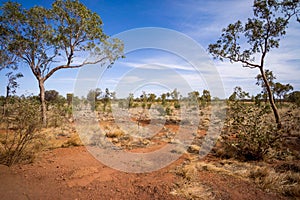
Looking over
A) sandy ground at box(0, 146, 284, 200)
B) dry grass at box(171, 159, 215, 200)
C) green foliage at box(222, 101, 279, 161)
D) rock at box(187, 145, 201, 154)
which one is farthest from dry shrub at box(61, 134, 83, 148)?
green foliage at box(222, 101, 279, 161)

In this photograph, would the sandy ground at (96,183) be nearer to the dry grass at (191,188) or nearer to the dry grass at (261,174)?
the dry grass at (191,188)

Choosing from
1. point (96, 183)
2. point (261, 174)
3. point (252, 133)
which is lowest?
point (96, 183)

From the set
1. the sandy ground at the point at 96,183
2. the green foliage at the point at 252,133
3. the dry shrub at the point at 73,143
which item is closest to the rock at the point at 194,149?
the green foliage at the point at 252,133

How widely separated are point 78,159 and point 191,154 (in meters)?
4.03

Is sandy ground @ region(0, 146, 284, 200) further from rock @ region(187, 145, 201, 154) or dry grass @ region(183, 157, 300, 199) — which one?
rock @ region(187, 145, 201, 154)

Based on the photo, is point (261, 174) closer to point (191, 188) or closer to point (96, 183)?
point (191, 188)

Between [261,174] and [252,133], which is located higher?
[252,133]

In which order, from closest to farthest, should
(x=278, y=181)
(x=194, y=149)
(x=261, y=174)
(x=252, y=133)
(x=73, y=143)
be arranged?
(x=278, y=181) < (x=261, y=174) < (x=252, y=133) < (x=194, y=149) < (x=73, y=143)

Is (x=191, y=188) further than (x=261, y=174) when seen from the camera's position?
No

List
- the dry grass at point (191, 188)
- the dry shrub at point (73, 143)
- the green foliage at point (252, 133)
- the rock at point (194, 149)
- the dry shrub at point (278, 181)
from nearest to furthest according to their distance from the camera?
the dry grass at point (191, 188), the dry shrub at point (278, 181), the green foliage at point (252, 133), the rock at point (194, 149), the dry shrub at point (73, 143)

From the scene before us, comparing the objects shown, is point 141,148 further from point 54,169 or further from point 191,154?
point 54,169

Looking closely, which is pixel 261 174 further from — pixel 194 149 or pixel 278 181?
pixel 194 149

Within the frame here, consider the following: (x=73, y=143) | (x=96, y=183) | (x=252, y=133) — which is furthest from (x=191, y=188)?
(x=73, y=143)

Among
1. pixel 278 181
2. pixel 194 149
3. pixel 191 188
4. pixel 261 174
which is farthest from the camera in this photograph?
pixel 194 149
